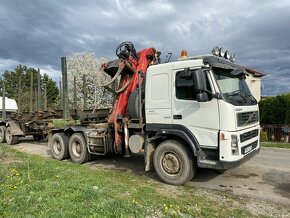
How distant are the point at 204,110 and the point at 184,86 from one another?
2.23 ft

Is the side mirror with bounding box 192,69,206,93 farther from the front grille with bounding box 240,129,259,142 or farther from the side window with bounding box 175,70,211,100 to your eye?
the front grille with bounding box 240,129,259,142

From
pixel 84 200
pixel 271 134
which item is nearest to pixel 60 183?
pixel 84 200

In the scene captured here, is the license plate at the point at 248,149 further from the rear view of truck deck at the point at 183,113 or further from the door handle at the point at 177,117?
the door handle at the point at 177,117

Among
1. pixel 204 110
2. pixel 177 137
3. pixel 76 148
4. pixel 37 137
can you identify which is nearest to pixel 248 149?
pixel 204 110

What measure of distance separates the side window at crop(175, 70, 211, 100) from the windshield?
0.33 metres

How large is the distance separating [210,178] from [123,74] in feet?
11.6

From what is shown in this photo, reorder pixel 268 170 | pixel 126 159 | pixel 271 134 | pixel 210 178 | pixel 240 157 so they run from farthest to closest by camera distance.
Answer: pixel 271 134 → pixel 126 159 → pixel 268 170 → pixel 210 178 → pixel 240 157

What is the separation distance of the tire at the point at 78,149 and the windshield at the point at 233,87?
4.62 metres

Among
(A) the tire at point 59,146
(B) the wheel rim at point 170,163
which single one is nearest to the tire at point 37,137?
(A) the tire at point 59,146

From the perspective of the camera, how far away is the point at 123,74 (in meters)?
7.31

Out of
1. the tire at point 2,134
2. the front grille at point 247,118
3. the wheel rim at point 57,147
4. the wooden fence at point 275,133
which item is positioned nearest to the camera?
the front grille at point 247,118

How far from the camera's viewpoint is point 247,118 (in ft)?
18.0

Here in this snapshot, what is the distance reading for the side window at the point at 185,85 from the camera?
536cm

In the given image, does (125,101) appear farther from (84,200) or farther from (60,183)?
(84,200)
